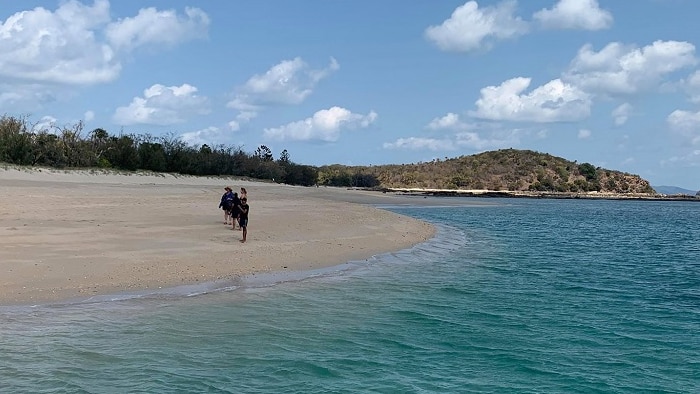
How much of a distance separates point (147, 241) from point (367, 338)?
10332mm

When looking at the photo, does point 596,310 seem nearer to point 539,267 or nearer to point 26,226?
point 539,267

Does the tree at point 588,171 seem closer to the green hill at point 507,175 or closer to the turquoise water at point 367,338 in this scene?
the green hill at point 507,175

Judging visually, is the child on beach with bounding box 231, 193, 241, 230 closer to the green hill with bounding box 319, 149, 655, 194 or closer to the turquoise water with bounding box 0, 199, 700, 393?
the turquoise water with bounding box 0, 199, 700, 393

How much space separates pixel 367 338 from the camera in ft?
39.0

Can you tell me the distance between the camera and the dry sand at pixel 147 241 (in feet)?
48.0

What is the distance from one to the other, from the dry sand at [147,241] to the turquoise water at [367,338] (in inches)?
56.2

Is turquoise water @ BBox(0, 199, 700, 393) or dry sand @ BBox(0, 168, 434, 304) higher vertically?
dry sand @ BBox(0, 168, 434, 304)

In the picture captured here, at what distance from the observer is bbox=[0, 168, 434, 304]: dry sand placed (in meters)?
14.6

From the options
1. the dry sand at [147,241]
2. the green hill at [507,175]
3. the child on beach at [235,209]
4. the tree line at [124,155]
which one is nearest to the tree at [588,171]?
the green hill at [507,175]

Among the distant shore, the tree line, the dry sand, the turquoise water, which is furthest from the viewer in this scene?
the distant shore

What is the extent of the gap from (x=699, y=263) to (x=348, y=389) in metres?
22.9

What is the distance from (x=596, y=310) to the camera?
15484 mm

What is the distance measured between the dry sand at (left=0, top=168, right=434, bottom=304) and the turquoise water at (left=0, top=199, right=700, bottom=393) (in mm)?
1427

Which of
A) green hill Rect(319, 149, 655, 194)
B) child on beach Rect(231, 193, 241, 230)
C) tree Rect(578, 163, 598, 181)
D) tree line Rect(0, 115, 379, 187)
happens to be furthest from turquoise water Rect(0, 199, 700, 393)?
tree Rect(578, 163, 598, 181)
